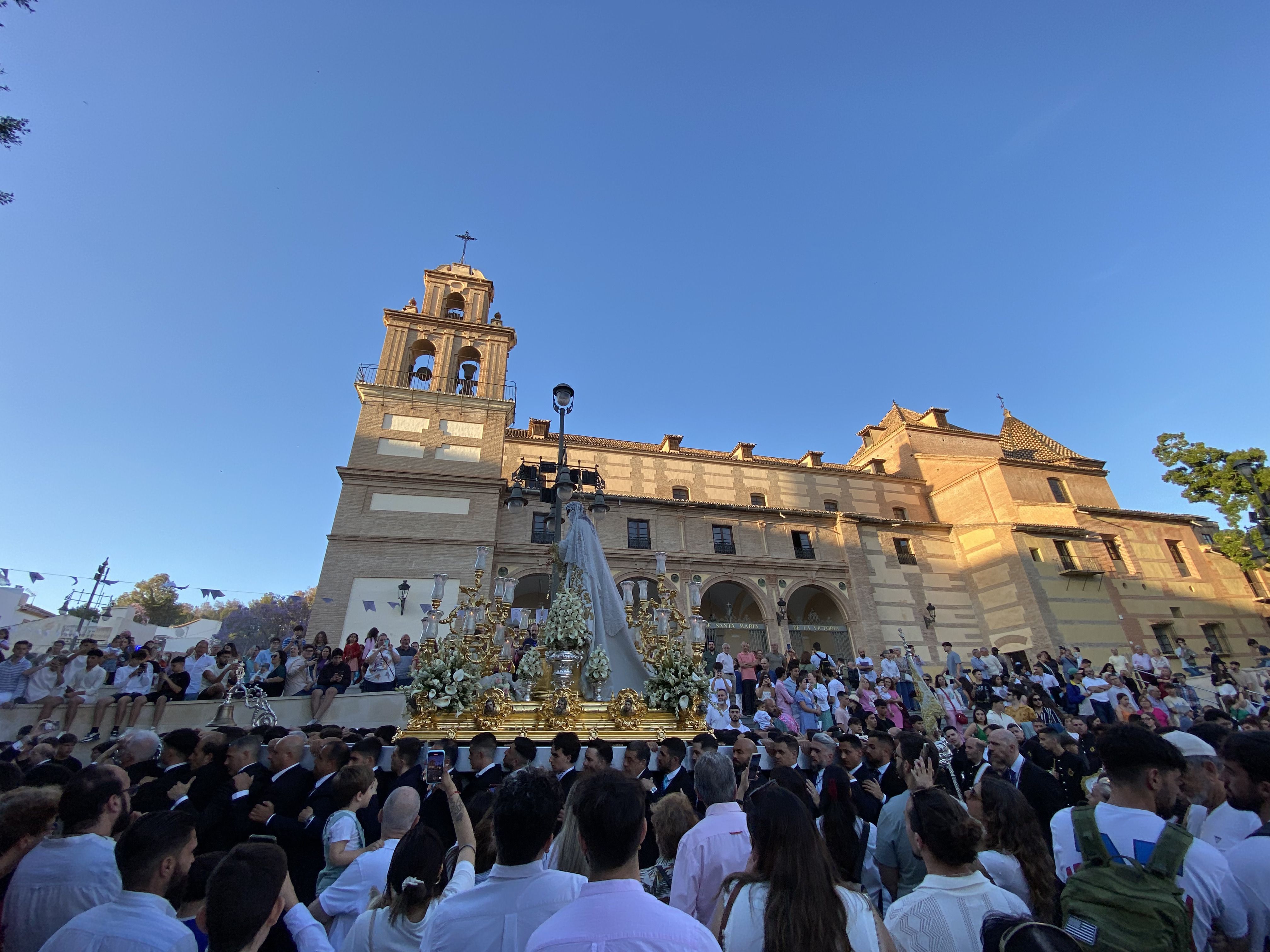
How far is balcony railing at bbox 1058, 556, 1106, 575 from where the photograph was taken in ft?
92.1

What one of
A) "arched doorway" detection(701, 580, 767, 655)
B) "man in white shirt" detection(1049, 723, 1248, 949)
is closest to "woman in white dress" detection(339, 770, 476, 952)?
"man in white shirt" detection(1049, 723, 1248, 949)

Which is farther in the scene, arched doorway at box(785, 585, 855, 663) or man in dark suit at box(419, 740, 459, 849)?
arched doorway at box(785, 585, 855, 663)

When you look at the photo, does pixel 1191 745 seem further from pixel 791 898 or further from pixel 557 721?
pixel 557 721

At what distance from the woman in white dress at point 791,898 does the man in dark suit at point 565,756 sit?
11.0ft

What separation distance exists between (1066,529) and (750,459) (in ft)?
53.3

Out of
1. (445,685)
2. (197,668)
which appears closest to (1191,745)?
(445,685)

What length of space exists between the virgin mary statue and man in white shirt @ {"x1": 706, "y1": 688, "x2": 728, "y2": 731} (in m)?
1.35

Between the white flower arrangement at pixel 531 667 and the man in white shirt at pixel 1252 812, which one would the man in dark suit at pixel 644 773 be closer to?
the white flower arrangement at pixel 531 667

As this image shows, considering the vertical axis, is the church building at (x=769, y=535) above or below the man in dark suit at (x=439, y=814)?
above

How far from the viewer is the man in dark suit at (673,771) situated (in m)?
5.75

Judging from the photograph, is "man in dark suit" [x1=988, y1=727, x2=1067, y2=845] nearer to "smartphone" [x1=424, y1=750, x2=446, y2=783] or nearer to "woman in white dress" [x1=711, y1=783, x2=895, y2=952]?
"woman in white dress" [x1=711, y1=783, x2=895, y2=952]

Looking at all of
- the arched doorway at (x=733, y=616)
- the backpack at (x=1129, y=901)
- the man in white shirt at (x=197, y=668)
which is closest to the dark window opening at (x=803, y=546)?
the arched doorway at (x=733, y=616)

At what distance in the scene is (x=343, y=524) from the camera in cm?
2197

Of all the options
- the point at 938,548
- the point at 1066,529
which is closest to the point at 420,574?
the point at 938,548
